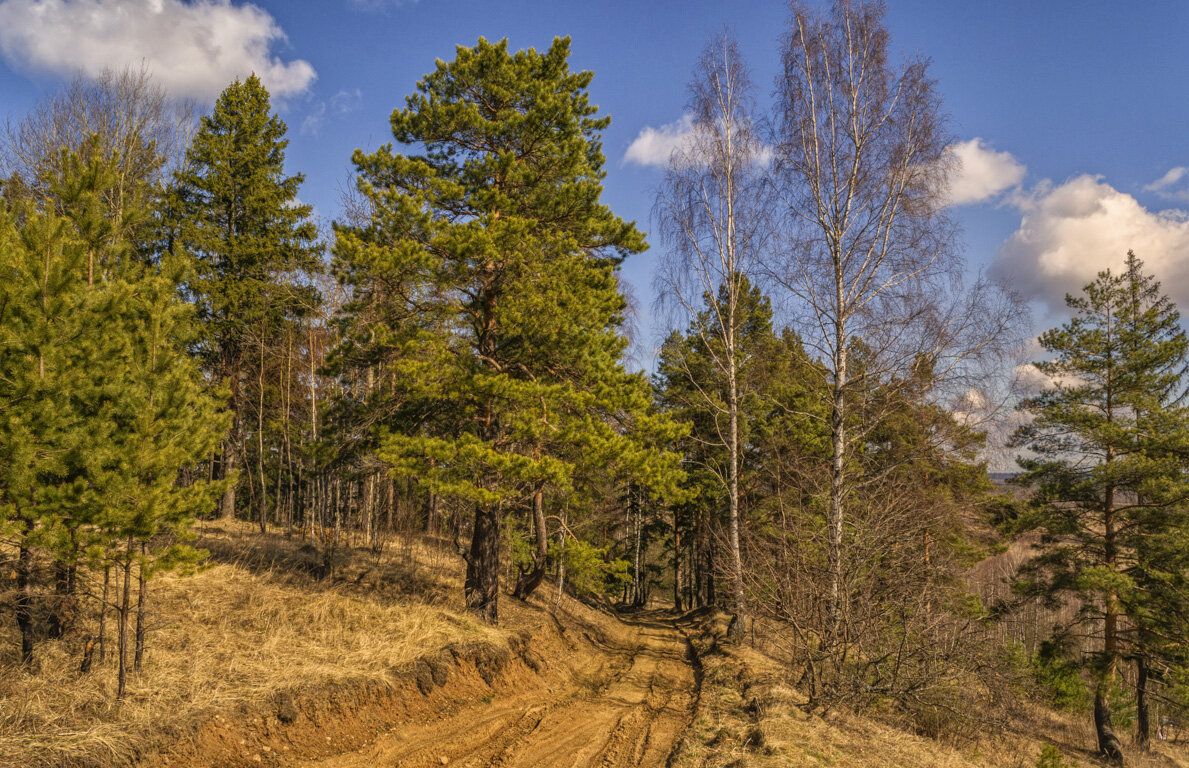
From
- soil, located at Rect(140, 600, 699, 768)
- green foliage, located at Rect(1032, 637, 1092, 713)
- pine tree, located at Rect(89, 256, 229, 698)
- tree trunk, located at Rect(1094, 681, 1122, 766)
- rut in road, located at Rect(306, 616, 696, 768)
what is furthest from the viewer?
green foliage, located at Rect(1032, 637, 1092, 713)

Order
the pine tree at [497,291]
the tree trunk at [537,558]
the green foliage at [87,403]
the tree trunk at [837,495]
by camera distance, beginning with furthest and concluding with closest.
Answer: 1. the tree trunk at [537,558]
2. the pine tree at [497,291]
3. the tree trunk at [837,495]
4. the green foliage at [87,403]

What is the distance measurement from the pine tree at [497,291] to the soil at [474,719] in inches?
80.1

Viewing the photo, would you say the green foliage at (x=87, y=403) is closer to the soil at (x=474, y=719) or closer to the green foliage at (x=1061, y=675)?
the soil at (x=474, y=719)

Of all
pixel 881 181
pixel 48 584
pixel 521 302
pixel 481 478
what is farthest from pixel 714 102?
pixel 48 584

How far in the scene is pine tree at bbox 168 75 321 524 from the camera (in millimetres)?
17750

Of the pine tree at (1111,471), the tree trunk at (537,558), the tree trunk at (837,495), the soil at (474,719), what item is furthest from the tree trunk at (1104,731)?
the tree trunk at (537,558)

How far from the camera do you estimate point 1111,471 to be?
15492mm

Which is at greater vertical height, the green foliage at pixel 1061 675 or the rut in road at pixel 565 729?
the rut in road at pixel 565 729

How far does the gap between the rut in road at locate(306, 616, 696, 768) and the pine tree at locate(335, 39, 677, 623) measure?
270cm

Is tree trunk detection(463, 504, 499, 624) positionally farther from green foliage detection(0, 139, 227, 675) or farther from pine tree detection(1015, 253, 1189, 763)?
pine tree detection(1015, 253, 1189, 763)

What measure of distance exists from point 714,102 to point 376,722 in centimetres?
1266

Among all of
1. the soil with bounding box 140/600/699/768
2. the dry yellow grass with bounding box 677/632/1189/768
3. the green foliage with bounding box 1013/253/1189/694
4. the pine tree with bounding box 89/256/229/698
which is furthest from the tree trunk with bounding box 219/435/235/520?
the green foliage with bounding box 1013/253/1189/694

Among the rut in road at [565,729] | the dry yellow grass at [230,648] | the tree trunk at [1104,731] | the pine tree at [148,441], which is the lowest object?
the tree trunk at [1104,731]

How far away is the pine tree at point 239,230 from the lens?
17.8 metres
